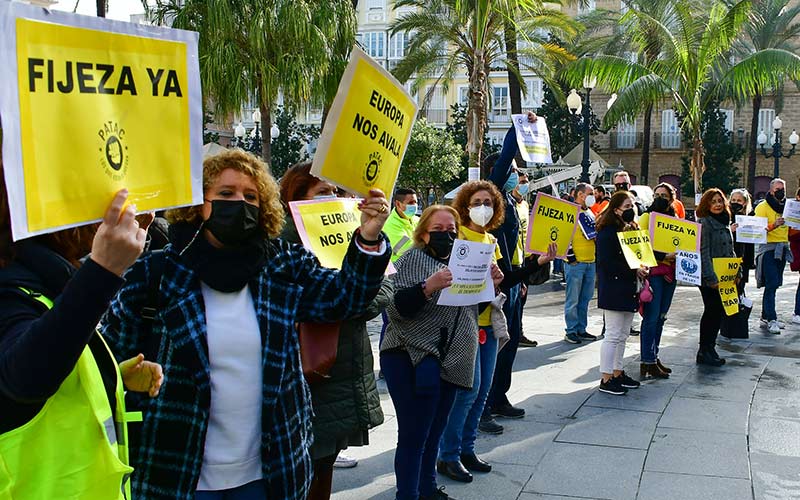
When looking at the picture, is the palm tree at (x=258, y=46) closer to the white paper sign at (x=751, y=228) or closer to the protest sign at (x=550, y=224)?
the white paper sign at (x=751, y=228)

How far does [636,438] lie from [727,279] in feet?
11.1

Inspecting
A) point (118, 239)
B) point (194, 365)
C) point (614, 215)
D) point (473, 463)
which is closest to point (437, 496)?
point (473, 463)

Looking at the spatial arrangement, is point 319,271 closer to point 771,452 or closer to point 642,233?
point 771,452

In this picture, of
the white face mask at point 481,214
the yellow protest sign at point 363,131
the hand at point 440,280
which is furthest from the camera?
the white face mask at point 481,214

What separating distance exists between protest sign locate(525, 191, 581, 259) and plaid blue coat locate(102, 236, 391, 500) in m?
3.72

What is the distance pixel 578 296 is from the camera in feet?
33.0

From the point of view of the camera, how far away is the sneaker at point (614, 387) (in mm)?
7289

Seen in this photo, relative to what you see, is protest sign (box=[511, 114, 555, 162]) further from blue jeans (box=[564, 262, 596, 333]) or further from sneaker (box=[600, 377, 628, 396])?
blue jeans (box=[564, 262, 596, 333])

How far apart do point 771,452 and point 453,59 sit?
15.7 metres

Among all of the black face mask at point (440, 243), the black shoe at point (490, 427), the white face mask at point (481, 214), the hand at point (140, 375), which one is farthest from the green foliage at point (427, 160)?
the hand at point (140, 375)

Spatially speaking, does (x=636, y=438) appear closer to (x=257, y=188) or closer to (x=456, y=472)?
(x=456, y=472)

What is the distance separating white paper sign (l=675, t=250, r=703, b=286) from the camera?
27.1 ft

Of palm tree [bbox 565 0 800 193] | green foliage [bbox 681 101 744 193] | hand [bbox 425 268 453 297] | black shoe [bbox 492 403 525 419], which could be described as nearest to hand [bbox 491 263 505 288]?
hand [bbox 425 268 453 297]

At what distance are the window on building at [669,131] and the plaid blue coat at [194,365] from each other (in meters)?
46.8
